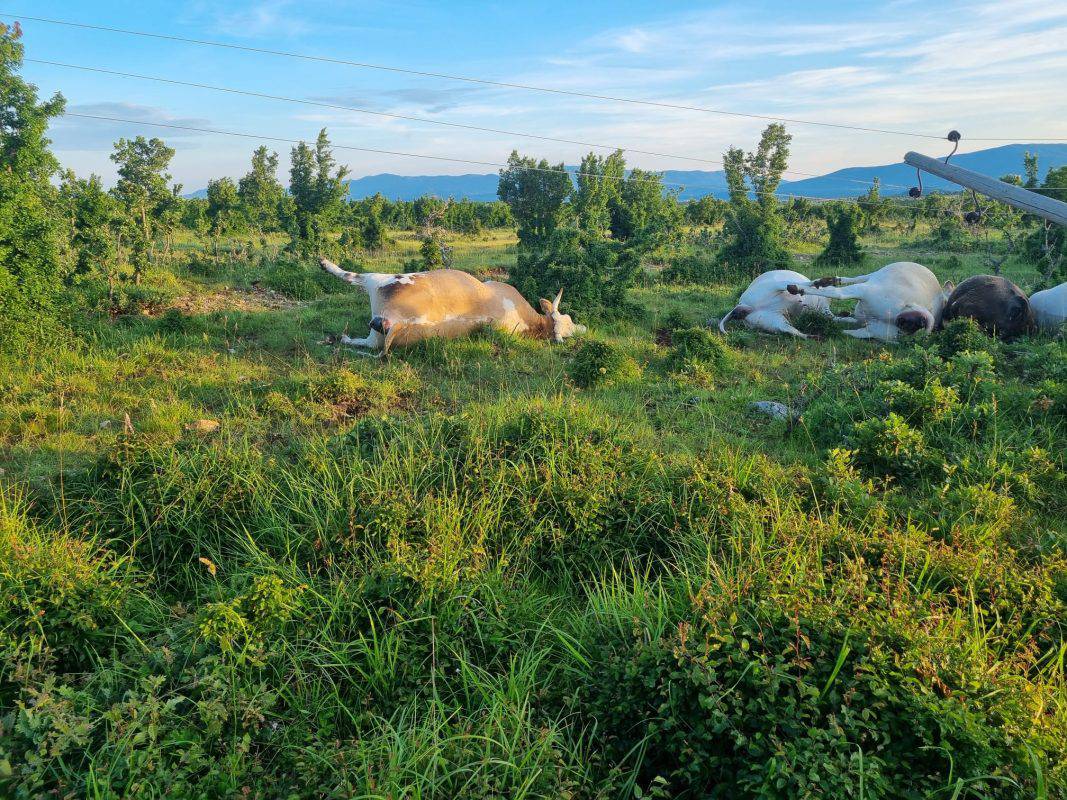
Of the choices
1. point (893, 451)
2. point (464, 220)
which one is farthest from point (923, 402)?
point (464, 220)

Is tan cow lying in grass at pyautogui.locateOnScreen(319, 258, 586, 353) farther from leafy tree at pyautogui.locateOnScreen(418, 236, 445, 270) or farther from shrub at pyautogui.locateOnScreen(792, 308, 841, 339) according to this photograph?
leafy tree at pyautogui.locateOnScreen(418, 236, 445, 270)

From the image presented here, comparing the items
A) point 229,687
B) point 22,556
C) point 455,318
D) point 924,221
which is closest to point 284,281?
point 455,318

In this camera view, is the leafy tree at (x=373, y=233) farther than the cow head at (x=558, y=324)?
Yes

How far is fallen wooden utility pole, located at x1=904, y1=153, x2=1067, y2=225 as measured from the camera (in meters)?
7.54

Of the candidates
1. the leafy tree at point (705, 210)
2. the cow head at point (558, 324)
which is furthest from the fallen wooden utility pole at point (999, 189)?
the leafy tree at point (705, 210)

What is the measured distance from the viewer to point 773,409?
6676 millimetres

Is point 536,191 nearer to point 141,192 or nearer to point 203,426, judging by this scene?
point 141,192

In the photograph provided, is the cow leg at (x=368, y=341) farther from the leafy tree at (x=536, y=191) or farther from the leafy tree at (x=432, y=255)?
the leafy tree at (x=536, y=191)

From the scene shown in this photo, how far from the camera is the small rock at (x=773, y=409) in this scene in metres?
6.40

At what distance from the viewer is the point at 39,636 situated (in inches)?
121

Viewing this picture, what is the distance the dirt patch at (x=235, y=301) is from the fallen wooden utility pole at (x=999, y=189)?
399 inches

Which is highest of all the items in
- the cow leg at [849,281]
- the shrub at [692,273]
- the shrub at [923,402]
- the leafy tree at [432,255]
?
the leafy tree at [432,255]

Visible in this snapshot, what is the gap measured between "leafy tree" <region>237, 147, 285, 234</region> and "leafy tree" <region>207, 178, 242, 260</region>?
469mm

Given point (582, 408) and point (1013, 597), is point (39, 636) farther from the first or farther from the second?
point (1013, 597)
